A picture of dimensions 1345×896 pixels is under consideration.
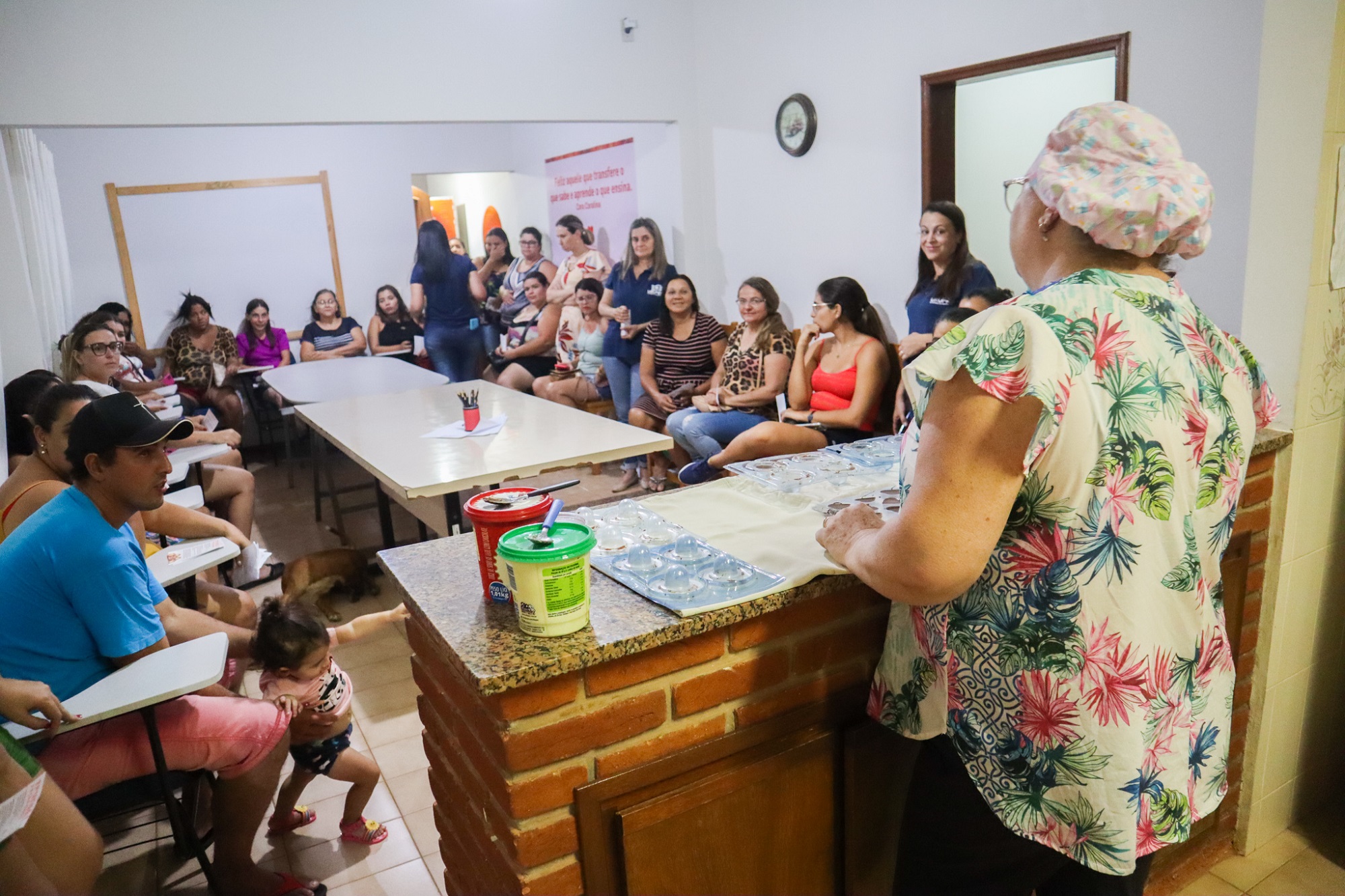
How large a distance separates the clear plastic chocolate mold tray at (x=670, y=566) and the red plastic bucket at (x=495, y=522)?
17 cm

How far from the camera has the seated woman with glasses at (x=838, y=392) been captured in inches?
149

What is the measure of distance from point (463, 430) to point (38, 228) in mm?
3106

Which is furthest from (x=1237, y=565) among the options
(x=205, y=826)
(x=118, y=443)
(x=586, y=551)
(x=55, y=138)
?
(x=55, y=138)

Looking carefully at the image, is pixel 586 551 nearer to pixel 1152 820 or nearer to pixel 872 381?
pixel 1152 820

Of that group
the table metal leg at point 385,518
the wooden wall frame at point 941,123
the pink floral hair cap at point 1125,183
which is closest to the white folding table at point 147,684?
the pink floral hair cap at point 1125,183

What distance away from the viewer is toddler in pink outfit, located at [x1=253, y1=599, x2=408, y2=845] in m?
2.06

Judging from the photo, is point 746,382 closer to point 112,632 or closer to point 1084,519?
point 112,632

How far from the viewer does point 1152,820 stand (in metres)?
1.09

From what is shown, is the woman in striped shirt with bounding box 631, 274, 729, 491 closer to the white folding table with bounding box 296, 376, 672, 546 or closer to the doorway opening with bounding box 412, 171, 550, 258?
the white folding table with bounding box 296, 376, 672, 546

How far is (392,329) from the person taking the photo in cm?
713

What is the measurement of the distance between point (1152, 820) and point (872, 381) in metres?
2.79

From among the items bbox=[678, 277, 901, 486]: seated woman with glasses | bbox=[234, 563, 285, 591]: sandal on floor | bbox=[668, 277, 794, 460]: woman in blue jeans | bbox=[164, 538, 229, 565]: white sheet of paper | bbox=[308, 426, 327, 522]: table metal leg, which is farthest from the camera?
bbox=[308, 426, 327, 522]: table metal leg

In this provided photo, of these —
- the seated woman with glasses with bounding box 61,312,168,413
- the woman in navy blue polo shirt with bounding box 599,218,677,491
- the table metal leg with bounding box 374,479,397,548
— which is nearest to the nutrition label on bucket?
the table metal leg with bounding box 374,479,397,548

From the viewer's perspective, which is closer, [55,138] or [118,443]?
[118,443]
